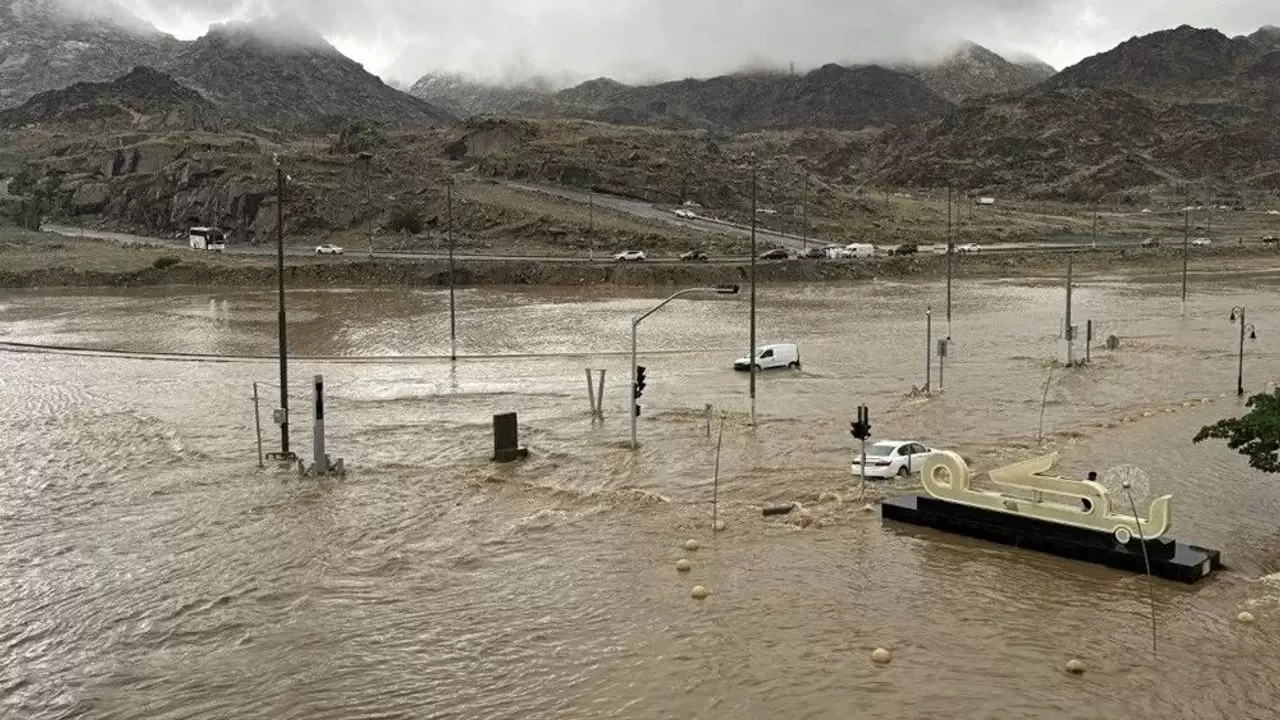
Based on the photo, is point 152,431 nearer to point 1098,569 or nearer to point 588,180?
point 1098,569

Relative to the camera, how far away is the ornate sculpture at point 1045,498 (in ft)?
61.4

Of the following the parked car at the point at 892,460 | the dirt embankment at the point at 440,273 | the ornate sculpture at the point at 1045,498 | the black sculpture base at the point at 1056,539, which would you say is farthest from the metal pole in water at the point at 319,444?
the dirt embankment at the point at 440,273

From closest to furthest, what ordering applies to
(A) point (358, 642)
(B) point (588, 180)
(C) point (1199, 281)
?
(A) point (358, 642) < (C) point (1199, 281) < (B) point (588, 180)

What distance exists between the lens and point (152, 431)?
→ 31000mm

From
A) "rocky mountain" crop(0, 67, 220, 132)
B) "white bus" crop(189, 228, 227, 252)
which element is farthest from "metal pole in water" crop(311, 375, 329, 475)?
"rocky mountain" crop(0, 67, 220, 132)

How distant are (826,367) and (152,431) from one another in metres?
23.8

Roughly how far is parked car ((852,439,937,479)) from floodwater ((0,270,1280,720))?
21.0 inches

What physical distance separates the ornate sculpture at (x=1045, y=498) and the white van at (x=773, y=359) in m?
18.0

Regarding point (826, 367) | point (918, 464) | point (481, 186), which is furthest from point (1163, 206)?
point (918, 464)

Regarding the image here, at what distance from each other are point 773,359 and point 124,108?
161m

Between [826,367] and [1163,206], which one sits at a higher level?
[1163,206]

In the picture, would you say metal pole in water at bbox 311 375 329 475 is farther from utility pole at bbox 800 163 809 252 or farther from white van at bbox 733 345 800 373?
utility pole at bbox 800 163 809 252

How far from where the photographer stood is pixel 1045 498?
2134 cm

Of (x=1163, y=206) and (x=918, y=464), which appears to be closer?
(x=918, y=464)
